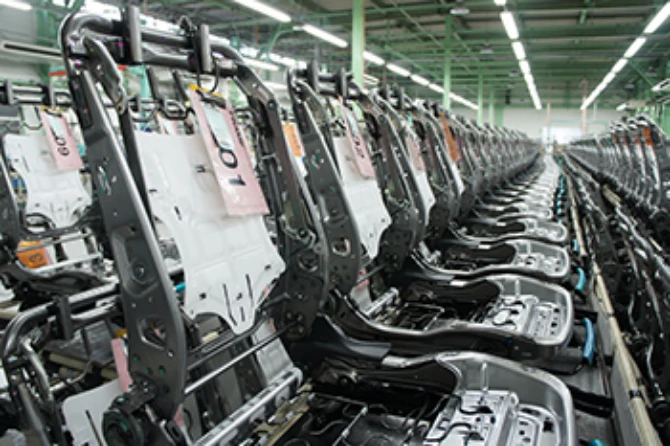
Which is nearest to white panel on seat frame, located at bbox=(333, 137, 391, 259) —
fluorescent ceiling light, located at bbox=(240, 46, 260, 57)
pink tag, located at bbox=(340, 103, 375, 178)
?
pink tag, located at bbox=(340, 103, 375, 178)

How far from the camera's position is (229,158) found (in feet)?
7.60

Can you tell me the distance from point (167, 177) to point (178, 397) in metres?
0.87

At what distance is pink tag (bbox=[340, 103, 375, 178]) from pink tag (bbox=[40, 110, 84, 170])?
11.0ft

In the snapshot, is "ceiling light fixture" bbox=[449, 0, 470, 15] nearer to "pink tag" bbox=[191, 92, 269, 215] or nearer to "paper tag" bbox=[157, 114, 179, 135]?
"paper tag" bbox=[157, 114, 179, 135]

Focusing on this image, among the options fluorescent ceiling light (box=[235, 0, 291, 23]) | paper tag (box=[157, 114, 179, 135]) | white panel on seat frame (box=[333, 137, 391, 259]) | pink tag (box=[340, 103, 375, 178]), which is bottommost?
white panel on seat frame (box=[333, 137, 391, 259])

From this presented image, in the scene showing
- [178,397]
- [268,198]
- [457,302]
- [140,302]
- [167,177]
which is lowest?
[457,302]

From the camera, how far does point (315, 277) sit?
2.77 m

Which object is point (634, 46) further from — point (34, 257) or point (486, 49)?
point (34, 257)

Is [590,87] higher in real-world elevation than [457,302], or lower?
higher

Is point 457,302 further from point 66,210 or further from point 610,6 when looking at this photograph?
point 610,6

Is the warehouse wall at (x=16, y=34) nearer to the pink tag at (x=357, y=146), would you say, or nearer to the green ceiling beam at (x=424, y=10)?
the green ceiling beam at (x=424, y=10)

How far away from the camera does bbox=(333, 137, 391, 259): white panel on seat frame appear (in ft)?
11.8

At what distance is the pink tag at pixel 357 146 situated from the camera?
3662 mm

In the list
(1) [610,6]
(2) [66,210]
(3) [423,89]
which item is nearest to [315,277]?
(2) [66,210]
